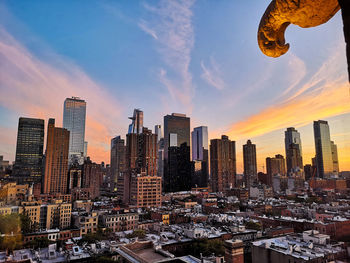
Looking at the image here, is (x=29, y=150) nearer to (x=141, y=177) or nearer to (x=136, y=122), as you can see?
(x=136, y=122)

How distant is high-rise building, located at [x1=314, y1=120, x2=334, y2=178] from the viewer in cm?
7312

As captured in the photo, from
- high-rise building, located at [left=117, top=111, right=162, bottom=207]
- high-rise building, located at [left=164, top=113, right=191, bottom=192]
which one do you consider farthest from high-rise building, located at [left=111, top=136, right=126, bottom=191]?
high-rise building, located at [left=117, top=111, right=162, bottom=207]

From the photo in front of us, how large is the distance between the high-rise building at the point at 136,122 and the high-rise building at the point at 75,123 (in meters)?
27.0

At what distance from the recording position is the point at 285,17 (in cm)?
161

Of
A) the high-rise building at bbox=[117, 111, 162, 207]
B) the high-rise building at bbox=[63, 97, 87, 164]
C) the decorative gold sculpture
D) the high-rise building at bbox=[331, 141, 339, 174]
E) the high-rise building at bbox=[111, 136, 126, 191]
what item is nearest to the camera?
the decorative gold sculpture

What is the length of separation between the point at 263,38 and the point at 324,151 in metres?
86.5

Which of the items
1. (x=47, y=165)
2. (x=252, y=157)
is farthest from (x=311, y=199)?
(x=47, y=165)

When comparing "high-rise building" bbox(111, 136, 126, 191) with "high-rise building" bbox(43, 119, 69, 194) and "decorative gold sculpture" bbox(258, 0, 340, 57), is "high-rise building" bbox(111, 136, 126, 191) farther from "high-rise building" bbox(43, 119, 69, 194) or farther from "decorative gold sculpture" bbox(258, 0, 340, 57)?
"decorative gold sculpture" bbox(258, 0, 340, 57)

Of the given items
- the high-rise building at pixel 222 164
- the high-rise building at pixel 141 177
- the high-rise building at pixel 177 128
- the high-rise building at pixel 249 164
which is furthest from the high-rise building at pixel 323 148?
the high-rise building at pixel 177 128

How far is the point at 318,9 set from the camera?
4.86 feet

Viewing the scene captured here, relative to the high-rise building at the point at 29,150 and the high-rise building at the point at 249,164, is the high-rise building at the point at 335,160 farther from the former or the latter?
the high-rise building at the point at 29,150

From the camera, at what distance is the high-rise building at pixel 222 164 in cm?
9038

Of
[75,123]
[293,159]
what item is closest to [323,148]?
[293,159]

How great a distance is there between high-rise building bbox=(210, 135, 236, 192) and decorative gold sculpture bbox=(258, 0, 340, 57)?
3422 inches
